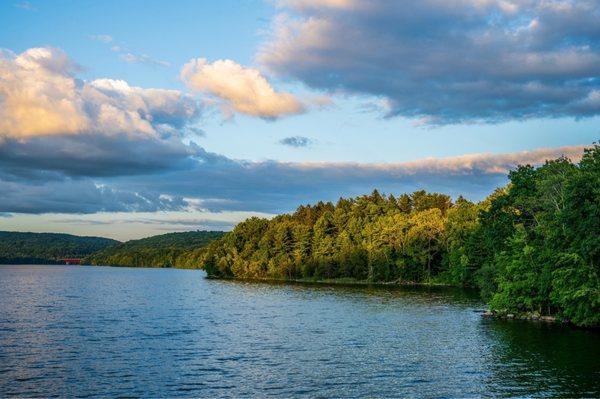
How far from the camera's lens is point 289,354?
166ft

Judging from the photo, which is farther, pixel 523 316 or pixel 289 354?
pixel 523 316

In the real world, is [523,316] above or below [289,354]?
above

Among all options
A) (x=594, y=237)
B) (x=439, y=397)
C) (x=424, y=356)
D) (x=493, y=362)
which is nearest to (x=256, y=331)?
(x=424, y=356)

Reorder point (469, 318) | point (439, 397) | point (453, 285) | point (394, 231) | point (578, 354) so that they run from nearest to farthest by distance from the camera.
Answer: point (439, 397) < point (578, 354) < point (469, 318) < point (453, 285) < point (394, 231)

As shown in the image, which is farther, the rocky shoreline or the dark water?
the rocky shoreline

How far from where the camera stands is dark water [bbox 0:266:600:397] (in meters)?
38.6

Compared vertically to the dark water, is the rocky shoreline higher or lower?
higher

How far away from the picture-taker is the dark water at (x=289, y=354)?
38562 millimetres

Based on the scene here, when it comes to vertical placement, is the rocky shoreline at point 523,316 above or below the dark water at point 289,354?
above

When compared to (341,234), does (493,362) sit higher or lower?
lower

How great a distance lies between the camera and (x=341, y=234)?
193750mm

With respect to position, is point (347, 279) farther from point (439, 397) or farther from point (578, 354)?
point (439, 397)

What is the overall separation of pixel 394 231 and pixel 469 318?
328ft

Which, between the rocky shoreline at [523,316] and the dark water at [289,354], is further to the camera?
the rocky shoreline at [523,316]
